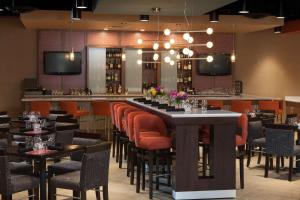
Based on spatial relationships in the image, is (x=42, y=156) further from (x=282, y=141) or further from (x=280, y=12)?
(x=280, y=12)

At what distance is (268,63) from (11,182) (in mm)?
11889

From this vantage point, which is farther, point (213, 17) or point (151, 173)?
point (213, 17)

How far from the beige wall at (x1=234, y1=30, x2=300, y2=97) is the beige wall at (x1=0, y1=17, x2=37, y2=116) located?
19.9 ft

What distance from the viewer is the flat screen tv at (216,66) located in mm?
15656

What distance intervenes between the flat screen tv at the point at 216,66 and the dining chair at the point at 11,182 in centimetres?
1023

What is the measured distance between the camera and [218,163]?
24.0 feet

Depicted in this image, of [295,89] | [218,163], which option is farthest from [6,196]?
[295,89]

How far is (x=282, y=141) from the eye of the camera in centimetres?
836

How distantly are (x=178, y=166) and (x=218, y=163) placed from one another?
22.5 inches

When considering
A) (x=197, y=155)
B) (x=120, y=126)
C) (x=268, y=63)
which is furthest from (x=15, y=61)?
(x=197, y=155)

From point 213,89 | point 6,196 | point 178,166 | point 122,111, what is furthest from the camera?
point 213,89

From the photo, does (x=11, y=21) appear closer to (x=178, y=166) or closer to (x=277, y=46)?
(x=277, y=46)

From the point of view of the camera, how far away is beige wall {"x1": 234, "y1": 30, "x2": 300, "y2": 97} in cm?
1606

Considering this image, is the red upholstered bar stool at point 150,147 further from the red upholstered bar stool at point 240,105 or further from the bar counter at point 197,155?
the red upholstered bar stool at point 240,105
